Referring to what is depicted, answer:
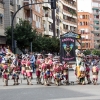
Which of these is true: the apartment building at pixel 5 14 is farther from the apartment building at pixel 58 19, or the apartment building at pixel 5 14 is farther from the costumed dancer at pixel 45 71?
the apartment building at pixel 58 19

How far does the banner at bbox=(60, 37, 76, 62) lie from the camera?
115 ft

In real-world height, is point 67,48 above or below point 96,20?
below

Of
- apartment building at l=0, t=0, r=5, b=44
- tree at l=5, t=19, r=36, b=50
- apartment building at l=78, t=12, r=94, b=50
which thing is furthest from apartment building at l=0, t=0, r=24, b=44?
apartment building at l=78, t=12, r=94, b=50

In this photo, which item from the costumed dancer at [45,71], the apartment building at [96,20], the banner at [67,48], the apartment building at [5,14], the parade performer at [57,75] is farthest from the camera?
the apartment building at [96,20]

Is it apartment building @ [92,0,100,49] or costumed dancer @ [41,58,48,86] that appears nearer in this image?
costumed dancer @ [41,58,48,86]

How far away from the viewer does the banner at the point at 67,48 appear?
1380 inches

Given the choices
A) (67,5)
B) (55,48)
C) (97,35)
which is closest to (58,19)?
(67,5)

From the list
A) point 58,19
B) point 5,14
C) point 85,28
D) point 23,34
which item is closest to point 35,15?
point 5,14

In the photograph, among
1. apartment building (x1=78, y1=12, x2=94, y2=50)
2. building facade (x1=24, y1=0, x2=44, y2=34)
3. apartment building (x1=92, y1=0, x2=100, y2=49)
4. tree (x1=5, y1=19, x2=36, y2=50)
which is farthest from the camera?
apartment building (x1=92, y1=0, x2=100, y2=49)

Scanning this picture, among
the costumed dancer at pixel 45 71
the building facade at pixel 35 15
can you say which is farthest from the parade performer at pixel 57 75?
the building facade at pixel 35 15

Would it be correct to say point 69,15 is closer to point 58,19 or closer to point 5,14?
point 58,19

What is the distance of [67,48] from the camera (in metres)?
35.5

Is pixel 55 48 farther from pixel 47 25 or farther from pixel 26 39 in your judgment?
pixel 26 39

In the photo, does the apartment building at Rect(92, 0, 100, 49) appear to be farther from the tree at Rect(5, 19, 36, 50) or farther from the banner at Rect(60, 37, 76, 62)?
the banner at Rect(60, 37, 76, 62)
